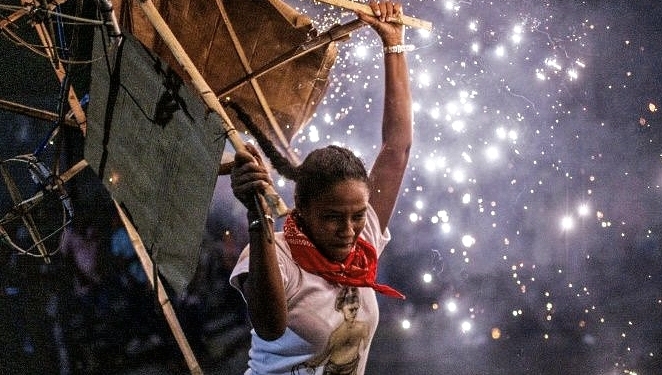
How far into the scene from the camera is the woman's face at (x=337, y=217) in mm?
2254

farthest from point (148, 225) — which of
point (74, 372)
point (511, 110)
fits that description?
point (511, 110)

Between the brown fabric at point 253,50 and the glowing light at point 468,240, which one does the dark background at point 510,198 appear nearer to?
the glowing light at point 468,240

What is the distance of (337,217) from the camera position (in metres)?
2.26

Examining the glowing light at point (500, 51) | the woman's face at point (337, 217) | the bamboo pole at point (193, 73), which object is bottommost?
the woman's face at point (337, 217)

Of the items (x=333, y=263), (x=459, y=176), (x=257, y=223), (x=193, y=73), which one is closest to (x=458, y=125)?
(x=459, y=176)

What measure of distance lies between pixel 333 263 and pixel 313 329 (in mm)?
282

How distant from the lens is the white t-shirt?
7.16 ft

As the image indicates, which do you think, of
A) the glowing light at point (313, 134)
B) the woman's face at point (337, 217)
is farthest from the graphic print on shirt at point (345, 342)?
the glowing light at point (313, 134)

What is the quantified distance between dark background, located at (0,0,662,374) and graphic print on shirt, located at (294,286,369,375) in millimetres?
3317

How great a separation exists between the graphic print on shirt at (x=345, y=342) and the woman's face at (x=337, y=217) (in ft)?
0.61

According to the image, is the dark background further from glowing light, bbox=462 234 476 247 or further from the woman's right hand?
the woman's right hand

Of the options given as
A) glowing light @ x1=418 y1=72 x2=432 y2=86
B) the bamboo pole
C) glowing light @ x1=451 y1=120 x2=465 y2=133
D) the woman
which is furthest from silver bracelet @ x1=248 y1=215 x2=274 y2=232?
glowing light @ x1=451 y1=120 x2=465 y2=133

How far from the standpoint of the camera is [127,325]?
5078mm

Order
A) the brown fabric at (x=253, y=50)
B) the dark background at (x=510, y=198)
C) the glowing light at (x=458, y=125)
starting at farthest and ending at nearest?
1. the glowing light at (x=458, y=125)
2. the dark background at (x=510, y=198)
3. the brown fabric at (x=253, y=50)
